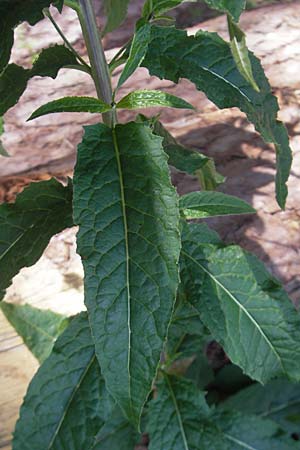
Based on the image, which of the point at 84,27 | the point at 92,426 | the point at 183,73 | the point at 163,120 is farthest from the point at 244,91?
the point at 163,120

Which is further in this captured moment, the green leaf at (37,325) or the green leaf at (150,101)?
the green leaf at (37,325)

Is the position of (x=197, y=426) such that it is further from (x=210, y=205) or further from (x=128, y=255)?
(x=128, y=255)

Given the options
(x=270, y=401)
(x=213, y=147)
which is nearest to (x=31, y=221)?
(x=270, y=401)

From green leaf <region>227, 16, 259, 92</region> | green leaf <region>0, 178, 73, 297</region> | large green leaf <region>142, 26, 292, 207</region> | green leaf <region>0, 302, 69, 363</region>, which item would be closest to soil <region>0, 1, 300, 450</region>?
green leaf <region>0, 302, 69, 363</region>

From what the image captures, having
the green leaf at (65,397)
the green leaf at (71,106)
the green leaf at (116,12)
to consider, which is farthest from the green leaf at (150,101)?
the green leaf at (65,397)

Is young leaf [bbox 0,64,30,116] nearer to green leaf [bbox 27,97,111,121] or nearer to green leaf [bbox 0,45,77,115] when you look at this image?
green leaf [bbox 0,45,77,115]

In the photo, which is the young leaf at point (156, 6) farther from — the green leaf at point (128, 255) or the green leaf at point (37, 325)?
the green leaf at point (37, 325)
